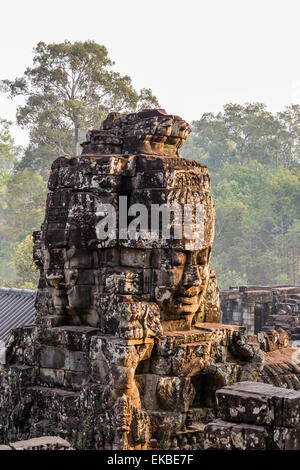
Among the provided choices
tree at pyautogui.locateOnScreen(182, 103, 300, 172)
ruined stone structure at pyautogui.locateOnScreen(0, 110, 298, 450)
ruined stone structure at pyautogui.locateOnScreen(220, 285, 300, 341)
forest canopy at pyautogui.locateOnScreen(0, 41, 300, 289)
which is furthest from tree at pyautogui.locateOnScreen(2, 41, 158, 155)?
tree at pyautogui.locateOnScreen(182, 103, 300, 172)

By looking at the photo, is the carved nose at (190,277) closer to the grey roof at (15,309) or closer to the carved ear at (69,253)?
the carved ear at (69,253)

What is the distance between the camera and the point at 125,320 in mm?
8688

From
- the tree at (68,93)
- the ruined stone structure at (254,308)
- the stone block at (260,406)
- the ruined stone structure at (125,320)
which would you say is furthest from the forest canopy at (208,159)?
the stone block at (260,406)

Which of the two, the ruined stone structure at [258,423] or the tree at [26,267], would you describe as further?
the tree at [26,267]

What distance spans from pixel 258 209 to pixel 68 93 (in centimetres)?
1710

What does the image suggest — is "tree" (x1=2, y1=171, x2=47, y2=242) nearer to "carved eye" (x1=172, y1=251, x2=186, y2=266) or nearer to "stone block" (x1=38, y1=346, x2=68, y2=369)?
"stone block" (x1=38, y1=346, x2=68, y2=369)

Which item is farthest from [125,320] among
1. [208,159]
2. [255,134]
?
[208,159]

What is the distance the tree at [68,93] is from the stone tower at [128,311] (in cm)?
1699

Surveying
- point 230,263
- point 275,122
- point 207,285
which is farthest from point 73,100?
point 275,122

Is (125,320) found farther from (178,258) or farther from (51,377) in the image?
(51,377)

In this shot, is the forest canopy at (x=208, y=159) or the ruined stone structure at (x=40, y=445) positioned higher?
the forest canopy at (x=208, y=159)

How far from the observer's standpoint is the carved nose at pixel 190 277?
941 cm

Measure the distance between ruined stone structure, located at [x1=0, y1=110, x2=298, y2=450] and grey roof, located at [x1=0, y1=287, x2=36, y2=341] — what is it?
568 centimetres

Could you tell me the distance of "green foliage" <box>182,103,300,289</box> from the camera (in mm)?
38938
